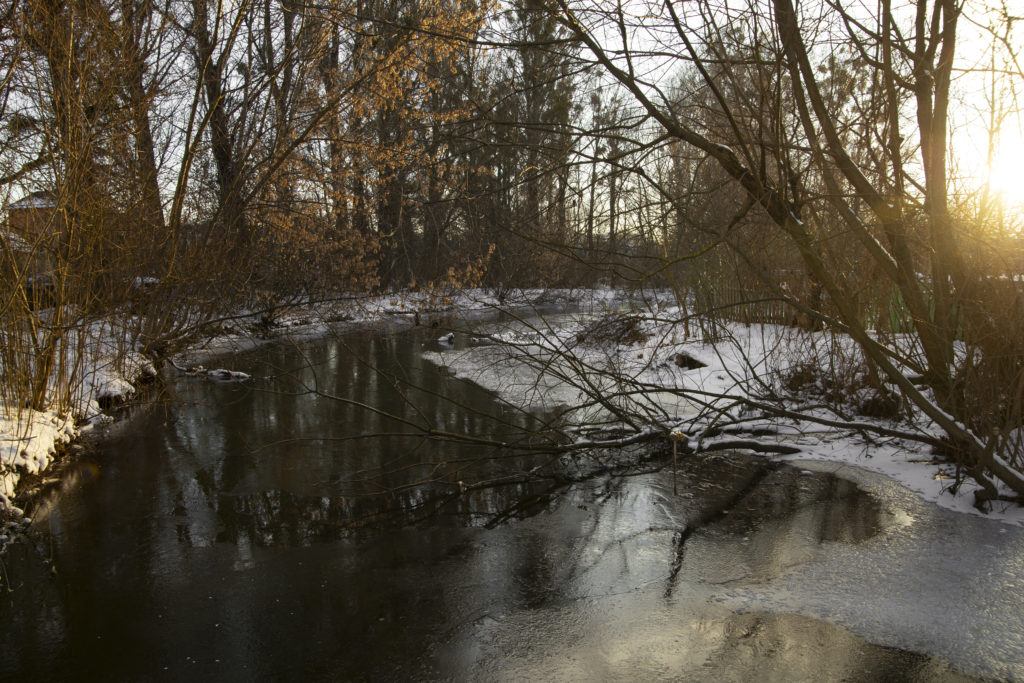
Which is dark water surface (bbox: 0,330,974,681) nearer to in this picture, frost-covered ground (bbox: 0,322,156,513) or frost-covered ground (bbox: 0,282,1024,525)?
frost-covered ground (bbox: 0,322,156,513)

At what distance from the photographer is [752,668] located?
11.3 feet

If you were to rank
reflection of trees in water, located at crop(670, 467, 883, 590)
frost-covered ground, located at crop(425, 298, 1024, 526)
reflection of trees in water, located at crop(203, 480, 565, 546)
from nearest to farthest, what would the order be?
1. reflection of trees in water, located at crop(670, 467, 883, 590)
2. reflection of trees in water, located at crop(203, 480, 565, 546)
3. frost-covered ground, located at crop(425, 298, 1024, 526)

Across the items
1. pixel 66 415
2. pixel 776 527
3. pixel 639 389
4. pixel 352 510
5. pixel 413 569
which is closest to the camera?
pixel 413 569

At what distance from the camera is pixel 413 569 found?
15.2ft

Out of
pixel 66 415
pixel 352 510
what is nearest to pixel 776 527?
pixel 352 510

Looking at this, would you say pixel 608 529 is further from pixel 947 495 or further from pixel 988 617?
pixel 947 495

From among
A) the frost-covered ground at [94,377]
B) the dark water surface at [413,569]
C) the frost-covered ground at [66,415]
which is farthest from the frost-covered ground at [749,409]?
the frost-covered ground at [66,415]

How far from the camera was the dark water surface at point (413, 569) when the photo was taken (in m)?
3.59

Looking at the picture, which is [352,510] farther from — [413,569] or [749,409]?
[749,409]

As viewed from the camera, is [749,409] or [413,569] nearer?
[413,569]

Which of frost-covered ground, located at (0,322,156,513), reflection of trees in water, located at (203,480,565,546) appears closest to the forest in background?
frost-covered ground, located at (0,322,156,513)

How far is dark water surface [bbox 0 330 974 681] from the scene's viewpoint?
359 centimetres

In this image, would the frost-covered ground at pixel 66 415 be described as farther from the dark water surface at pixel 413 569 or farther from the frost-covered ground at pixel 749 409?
the frost-covered ground at pixel 749 409

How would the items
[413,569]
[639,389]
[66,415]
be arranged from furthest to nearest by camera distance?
[66,415] → [639,389] → [413,569]
